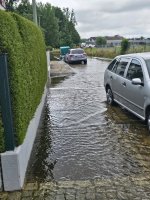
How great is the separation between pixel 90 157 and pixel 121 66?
412 centimetres

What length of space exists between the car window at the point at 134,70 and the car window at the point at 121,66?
1.56ft

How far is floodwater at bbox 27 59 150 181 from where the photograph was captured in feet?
18.9

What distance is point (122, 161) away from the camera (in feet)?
20.1

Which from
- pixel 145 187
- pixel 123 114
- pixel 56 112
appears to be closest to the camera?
pixel 145 187

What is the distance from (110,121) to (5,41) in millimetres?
4719

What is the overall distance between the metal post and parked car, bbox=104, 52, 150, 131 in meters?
3.44

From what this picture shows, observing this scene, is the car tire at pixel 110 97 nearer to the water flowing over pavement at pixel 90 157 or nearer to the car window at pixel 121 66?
the water flowing over pavement at pixel 90 157

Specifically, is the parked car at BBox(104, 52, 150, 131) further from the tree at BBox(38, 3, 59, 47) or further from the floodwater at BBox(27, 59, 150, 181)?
the tree at BBox(38, 3, 59, 47)

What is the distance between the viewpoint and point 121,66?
388 inches

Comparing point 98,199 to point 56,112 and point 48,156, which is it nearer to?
point 48,156

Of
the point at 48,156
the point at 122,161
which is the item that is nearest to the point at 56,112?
the point at 48,156

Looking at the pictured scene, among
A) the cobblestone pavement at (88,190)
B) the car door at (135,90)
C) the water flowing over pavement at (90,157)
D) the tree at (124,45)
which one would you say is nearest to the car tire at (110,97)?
the water flowing over pavement at (90,157)

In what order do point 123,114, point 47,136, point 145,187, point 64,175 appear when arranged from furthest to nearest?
Answer: point 123,114, point 47,136, point 64,175, point 145,187

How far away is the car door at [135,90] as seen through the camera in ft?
26.0
